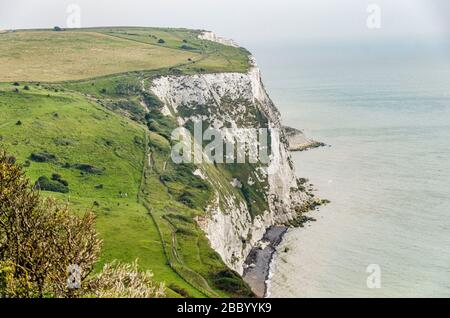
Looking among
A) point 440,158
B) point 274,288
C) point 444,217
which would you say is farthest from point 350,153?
point 274,288

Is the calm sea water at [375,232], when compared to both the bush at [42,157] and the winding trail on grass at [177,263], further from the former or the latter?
the bush at [42,157]

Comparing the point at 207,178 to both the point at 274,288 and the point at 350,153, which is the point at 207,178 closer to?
the point at 274,288

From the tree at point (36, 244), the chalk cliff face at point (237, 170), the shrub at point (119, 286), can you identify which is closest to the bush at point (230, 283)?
the chalk cliff face at point (237, 170)

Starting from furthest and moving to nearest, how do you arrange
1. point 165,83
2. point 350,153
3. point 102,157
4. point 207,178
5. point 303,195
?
1. point 350,153
2. point 165,83
3. point 303,195
4. point 207,178
5. point 102,157

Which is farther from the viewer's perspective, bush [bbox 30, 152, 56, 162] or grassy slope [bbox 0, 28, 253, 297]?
bush [bbox 30, 152, 56, 162]

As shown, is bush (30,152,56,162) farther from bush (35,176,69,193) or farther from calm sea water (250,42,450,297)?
calm sea water (250,42,450,297)

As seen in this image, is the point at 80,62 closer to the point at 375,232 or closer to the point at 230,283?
the point at 375,232

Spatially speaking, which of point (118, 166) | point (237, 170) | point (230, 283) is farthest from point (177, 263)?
point (237, 170)

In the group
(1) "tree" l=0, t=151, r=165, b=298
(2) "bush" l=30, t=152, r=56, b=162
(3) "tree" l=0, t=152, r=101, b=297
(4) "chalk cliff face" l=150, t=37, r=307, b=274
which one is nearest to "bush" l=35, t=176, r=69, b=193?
(2) "bush" l=30, t=152, r=56, b=162
